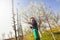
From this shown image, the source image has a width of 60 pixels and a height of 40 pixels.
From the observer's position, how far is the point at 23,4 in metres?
4.84

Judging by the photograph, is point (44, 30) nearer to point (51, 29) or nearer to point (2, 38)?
point (51, 29)

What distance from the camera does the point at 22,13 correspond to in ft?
15.8

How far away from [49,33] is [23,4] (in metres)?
0.83

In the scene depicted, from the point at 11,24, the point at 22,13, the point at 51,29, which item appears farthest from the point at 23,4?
the point at 51,29

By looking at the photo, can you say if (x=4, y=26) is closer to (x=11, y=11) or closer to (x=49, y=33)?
(x=11, y=11)

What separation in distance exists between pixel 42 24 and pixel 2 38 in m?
0.91

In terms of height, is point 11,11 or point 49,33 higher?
point 11,11

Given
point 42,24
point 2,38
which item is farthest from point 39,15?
point 2,38

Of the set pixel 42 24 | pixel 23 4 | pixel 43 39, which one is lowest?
pixel 43 39

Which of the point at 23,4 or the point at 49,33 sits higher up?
the point at 23,4

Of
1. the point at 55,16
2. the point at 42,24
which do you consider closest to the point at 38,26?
the point at 42,24

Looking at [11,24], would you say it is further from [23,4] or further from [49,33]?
[49,33]

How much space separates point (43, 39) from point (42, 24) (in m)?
0.32

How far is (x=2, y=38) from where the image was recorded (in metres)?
4.88
